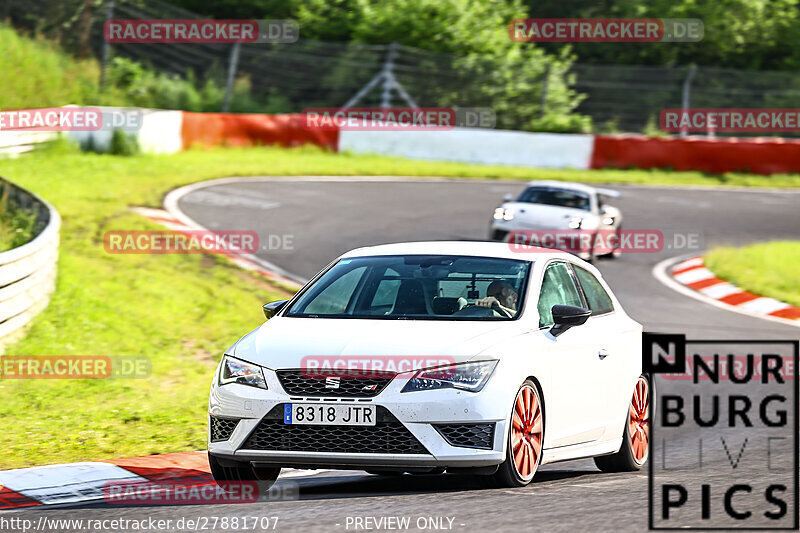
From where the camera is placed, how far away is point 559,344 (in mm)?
7434

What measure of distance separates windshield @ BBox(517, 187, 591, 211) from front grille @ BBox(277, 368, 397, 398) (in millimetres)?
14143

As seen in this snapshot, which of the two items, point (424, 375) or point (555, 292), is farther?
point (555, 292)

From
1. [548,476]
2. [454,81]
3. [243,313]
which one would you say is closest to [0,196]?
[243,313]

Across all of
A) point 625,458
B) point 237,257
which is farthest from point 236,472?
point 237,257

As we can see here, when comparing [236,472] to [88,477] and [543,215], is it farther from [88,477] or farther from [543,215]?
[543,215]

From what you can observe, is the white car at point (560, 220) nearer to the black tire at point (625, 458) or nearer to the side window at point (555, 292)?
the black tire at point (625, 458)

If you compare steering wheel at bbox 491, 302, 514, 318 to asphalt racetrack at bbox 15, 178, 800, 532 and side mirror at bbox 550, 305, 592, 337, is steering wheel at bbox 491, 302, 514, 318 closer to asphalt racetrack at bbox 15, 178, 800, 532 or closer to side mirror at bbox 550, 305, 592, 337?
side mirror at bbox 550, 305, 592, 337

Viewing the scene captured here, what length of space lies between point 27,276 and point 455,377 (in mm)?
6845

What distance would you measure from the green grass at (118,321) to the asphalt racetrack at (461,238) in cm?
85

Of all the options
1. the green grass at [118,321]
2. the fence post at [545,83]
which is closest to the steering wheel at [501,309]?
the green grass at [118,321]

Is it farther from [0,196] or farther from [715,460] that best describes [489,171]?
[715,460]

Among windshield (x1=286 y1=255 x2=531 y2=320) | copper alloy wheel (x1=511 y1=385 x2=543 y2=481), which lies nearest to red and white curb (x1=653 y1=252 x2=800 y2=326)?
windshield (x1=286 y1=255 x2=531 y2=320)

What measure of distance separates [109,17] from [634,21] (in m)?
22.3

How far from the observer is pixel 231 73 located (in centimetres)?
3406
